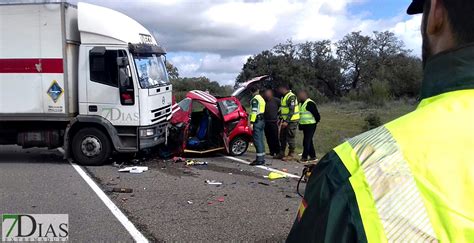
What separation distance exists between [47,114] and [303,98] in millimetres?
5997

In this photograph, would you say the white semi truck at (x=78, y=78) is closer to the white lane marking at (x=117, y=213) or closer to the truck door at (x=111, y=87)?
the truck door at (x=111, y=87)

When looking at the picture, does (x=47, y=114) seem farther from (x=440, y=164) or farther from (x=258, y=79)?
(x=440, y=164)

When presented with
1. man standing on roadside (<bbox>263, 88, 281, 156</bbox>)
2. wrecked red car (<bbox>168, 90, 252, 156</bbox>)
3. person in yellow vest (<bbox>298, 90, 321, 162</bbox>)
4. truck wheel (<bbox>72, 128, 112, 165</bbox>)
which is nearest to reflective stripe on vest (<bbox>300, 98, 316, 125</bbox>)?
person in yellow vest (<bbox>298, 90, 321, 162</bbox>)

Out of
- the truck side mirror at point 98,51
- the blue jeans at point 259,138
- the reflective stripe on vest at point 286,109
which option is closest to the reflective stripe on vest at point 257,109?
the blue jeans at point 259,138

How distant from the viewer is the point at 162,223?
593 centimetres

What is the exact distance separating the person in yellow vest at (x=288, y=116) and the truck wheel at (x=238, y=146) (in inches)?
36.4

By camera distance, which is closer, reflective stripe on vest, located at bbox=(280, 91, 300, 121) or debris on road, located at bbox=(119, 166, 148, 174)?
debris on road, located at bbox=(119, 166, 148, 174)

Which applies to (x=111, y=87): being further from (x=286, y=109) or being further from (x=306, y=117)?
(x=306, y=117)

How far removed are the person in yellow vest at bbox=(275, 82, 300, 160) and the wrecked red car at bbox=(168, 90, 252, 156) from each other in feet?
2.93

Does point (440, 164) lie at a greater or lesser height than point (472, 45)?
lesser

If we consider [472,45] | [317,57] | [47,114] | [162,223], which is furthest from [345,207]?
[317,57]

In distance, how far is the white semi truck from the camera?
1045cm

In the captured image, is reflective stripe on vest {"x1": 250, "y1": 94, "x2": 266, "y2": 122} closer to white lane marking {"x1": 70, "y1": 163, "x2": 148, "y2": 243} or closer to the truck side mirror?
the truck side mirror

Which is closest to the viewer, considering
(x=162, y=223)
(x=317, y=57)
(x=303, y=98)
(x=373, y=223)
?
(x=373, y=223)
